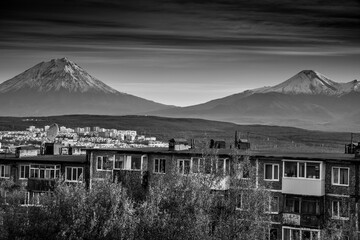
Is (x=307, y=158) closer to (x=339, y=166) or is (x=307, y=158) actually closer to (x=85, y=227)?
(x=339, y=166)

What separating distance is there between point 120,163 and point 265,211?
68.0ft

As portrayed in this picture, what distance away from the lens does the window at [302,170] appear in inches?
2675

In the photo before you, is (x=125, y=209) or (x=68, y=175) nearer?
(x=125, y=209)

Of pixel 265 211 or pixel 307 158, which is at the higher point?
pixel 307 158

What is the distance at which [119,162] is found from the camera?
78000 millimetres

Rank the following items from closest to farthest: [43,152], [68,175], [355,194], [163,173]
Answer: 1. [355,194]
2. [163,173]
3. [68,175]
4. [43,152]

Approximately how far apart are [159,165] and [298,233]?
16.7 metres

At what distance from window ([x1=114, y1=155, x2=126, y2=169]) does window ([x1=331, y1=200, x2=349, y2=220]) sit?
23.4 m

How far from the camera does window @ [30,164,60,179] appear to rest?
3233 inches

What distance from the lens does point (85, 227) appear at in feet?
180

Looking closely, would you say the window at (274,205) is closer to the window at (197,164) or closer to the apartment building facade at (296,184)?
the apartment building facade at (296,184)

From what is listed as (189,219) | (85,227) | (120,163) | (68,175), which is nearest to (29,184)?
(68,175)

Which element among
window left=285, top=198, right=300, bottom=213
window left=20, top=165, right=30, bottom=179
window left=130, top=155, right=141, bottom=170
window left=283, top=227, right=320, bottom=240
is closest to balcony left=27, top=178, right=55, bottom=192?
window left=20, top=165, right=30, bottom=179

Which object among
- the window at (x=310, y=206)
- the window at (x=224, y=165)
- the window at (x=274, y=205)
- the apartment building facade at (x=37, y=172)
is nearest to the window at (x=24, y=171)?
the apartment building facade at (x=37, y=172)
